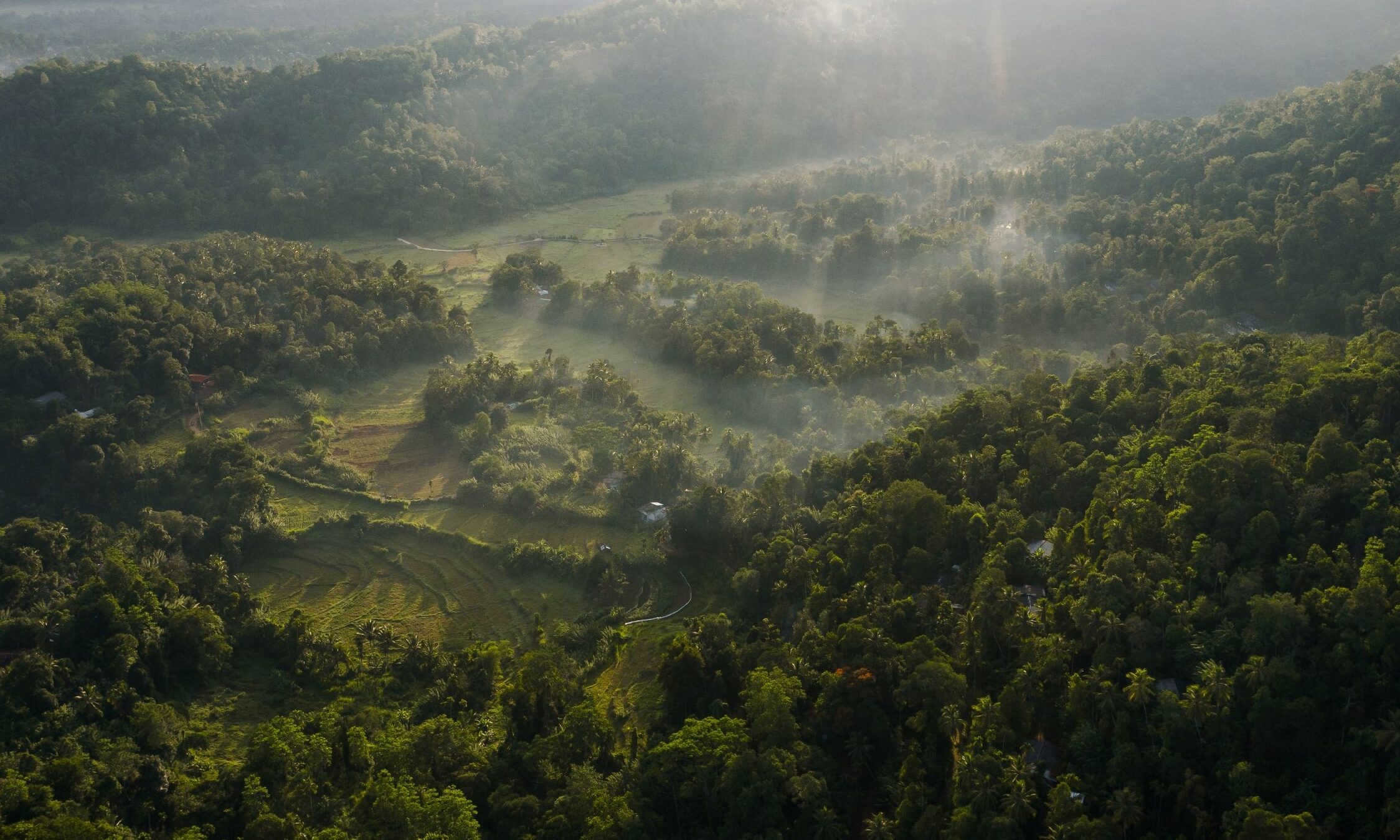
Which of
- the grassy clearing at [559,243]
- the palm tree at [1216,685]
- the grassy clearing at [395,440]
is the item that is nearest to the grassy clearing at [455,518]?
the grassy clearing at [395,440]

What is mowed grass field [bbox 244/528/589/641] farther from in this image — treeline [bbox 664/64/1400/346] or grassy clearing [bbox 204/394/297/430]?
treeline [bbox 664/64/1400/346]

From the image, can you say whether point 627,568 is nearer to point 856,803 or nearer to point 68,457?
point 856,803

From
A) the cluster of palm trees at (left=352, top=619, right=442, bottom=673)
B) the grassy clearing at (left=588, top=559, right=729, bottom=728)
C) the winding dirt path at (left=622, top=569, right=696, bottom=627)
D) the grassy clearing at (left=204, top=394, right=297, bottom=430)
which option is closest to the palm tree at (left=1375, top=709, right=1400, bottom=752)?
the grassy clearing at (left=588, top=559, right=729, bottom=728)

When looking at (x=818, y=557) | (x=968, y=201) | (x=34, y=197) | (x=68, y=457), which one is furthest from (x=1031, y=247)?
(x=34, y=197)

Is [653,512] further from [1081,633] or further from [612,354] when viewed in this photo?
Result: [1081,633]

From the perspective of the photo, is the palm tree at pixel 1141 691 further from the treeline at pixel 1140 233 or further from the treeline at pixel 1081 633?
the treeline at pixel 1140 233

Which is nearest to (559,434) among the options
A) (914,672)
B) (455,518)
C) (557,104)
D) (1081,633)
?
(455,518)
